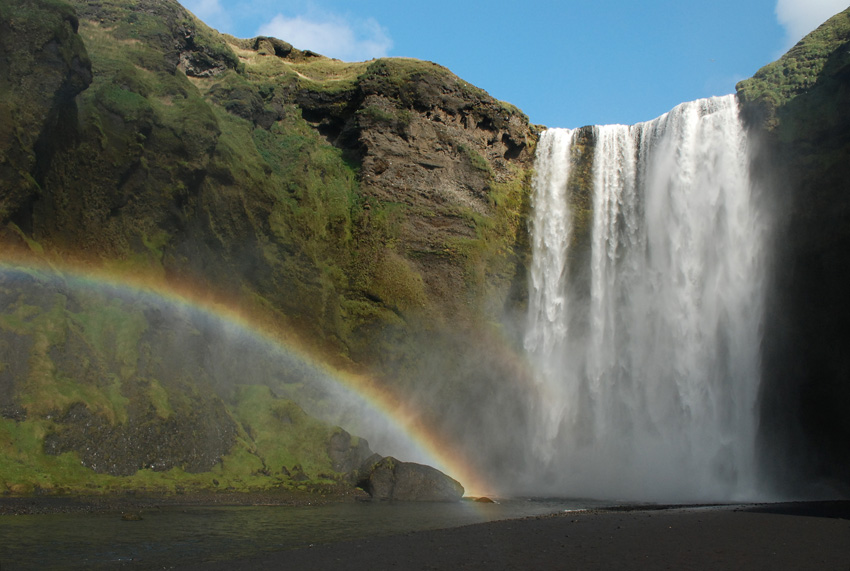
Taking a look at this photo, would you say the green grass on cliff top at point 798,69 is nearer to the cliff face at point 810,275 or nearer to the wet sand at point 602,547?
the cliff face at point 810,275

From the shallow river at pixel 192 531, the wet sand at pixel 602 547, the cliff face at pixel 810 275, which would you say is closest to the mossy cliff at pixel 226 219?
the shallow river at pixel 192 531

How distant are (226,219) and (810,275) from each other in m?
28.6

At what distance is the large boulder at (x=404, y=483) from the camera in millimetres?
24562

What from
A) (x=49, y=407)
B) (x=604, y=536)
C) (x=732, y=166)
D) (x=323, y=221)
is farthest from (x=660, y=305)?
(x=49, y=407)

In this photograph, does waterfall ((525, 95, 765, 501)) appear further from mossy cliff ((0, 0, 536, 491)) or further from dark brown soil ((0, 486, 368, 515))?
dark brown soil ((0, 486, 368, 515))

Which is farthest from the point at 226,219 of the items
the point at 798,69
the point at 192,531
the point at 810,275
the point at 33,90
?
the point at 798,69

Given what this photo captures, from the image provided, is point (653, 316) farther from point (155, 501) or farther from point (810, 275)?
point (155, 501)

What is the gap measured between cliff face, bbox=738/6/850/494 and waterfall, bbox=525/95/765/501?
3.63 feet

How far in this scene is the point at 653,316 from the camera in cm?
3491

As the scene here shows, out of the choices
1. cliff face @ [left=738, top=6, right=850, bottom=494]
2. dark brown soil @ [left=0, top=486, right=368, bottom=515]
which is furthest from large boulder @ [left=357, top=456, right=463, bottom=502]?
cliff face @ [left=738, top=6, right=850, bottom=494]

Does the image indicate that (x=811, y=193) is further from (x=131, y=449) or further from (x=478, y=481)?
(x=131, y=449)

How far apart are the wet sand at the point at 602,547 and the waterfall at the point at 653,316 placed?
13032 millimetres

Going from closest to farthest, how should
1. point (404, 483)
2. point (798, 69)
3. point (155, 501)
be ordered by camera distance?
point (155, 501) < point (404, 483) < point (798, 69)

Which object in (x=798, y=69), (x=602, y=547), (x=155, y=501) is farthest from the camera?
(x=798, y=69)
